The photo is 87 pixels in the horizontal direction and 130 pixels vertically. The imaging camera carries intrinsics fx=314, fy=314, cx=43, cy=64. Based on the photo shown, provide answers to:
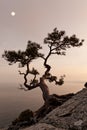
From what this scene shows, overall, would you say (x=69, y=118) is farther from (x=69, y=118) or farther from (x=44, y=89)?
(x=44, y=89)

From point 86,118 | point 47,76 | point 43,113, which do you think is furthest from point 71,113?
point 47,76

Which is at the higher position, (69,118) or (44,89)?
(44,89)

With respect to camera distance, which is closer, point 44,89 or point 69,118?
point 69,118

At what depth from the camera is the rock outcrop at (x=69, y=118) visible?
1325 inches

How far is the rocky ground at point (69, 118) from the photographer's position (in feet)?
110

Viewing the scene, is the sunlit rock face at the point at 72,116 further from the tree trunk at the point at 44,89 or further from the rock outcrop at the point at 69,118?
the tree trunk at the point at 44,89

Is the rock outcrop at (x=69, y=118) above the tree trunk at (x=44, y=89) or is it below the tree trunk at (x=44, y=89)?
below

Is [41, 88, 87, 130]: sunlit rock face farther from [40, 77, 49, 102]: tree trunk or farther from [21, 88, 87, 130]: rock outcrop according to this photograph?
[40, 77, 49, 102]: tree trunk

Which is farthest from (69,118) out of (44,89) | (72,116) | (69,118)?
(44,89)

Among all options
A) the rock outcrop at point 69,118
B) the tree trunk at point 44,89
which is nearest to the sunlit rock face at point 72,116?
the rock outcrop at point 69,118

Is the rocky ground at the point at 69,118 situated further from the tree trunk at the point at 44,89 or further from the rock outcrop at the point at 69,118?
the tree trunk at the point at 44,89

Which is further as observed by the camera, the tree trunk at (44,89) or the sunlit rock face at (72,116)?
the tree trunk at (44,89)

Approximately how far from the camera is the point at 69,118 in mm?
35688

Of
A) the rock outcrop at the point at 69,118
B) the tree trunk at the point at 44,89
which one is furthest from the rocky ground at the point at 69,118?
the tree trunk at the point at 44,89
